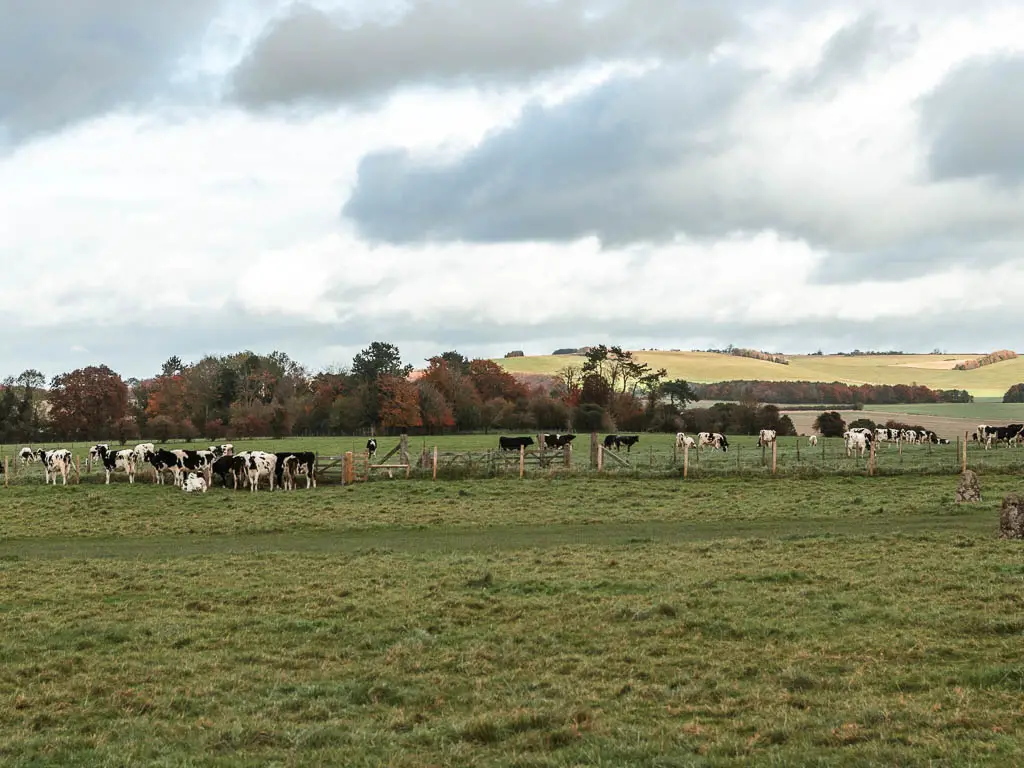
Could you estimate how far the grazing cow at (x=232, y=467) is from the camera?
39.5 meters

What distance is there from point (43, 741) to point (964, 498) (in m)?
27.2

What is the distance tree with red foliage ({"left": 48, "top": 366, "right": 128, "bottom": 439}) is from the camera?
3637 inches

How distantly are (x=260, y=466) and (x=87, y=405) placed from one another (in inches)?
2454

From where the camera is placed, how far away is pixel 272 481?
38.7m

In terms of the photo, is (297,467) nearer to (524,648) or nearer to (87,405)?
(524,648)

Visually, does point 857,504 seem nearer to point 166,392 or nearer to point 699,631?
point 699,631

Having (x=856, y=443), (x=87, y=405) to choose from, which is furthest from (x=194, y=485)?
(x=87, y=405)

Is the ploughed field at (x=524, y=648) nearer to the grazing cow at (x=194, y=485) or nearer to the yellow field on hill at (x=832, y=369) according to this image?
the grazing cow at (x=194, y=485)

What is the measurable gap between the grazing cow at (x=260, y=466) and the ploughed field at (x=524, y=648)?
533 inches

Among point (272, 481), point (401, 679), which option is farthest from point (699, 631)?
point (272, 481)

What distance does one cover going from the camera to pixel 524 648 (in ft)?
38.4

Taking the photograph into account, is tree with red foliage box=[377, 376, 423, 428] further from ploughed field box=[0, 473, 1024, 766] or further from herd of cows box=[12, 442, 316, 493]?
ploughed field box=[0, 473, 1024, 766]

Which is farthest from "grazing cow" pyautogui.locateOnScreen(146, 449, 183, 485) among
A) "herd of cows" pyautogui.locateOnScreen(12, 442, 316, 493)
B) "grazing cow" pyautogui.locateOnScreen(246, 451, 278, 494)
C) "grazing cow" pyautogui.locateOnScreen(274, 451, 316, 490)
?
"grazing cow" pyautogui.locateOnScreen(274, 451, 316, 490)

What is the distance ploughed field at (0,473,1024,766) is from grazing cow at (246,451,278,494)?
1354cm
